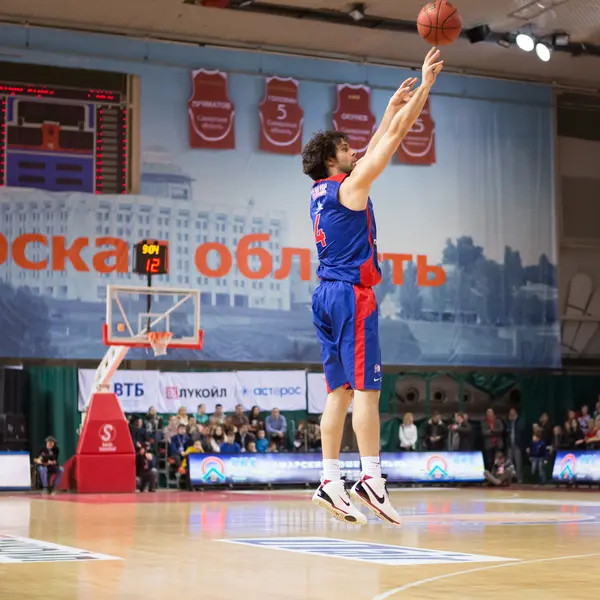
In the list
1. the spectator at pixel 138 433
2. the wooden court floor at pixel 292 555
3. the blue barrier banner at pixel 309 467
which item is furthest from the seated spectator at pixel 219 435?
the wooden court floor at pixel 292 555

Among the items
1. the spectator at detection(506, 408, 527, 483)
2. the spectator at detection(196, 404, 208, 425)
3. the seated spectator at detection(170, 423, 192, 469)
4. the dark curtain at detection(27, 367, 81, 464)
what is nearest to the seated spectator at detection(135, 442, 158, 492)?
the seated spectator at detection(170, 423, 192, 469)

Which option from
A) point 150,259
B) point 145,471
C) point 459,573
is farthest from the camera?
point 145,471

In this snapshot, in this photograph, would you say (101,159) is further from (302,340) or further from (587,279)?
(587,279)

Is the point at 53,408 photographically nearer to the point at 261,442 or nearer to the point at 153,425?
the point at 153,425

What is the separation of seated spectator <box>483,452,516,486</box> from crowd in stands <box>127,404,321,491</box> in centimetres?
396

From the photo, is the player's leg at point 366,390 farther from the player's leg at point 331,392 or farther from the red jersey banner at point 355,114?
the red jersey banner at point 355,114

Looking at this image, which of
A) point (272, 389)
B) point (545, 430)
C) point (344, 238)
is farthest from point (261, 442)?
point (344, 238)

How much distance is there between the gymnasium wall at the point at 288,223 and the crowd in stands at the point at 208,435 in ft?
6.99

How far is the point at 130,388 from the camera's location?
2417 centimetres

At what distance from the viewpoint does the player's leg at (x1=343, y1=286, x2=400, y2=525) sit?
6492 mm

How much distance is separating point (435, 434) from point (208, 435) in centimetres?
547

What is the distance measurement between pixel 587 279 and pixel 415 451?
9.09 meters

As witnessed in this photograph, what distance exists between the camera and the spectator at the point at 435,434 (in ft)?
82.0

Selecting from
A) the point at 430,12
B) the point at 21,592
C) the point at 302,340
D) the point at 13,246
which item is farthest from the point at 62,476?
the point at 21,592
